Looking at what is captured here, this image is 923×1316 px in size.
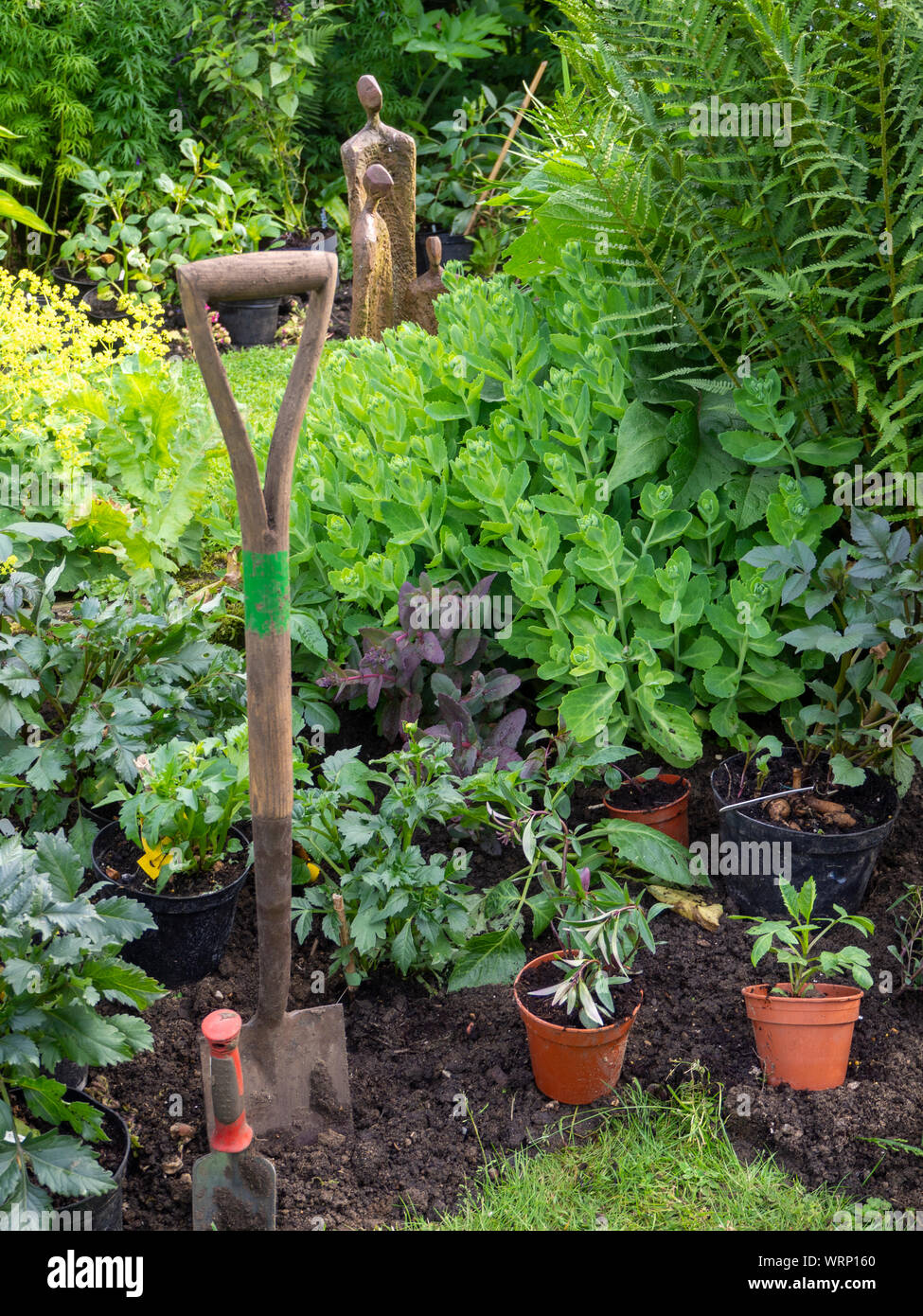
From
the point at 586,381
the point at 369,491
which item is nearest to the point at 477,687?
the point at 369,491

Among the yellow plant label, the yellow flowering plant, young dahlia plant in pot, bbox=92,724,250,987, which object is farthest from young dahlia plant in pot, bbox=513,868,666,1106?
the yellow flowering plant

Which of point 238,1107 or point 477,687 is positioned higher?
point 477,687

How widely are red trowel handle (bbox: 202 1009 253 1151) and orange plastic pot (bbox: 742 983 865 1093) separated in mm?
987

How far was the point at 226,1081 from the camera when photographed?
179 centimetres

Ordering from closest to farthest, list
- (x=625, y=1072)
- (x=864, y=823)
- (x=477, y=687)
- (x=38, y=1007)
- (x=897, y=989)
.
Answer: (x=38, y=1007) → (x=625, y=1072) → (x=897, y=989) → (x=864, y=823) → (x=477, y=687)

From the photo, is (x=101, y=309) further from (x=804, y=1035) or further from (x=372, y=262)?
(x=804, y=1035)

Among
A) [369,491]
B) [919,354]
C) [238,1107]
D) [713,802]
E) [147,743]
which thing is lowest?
[238,1107]

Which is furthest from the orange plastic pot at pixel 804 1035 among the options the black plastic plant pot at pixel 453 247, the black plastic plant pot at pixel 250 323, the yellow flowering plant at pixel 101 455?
the black plastic plant pot at pixel 453 247

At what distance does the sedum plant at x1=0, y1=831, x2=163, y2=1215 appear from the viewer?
164 centimetres

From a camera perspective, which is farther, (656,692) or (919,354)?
(656,692)

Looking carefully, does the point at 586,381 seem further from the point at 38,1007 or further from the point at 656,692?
the point at 38,1007

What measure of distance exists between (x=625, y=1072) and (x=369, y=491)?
1.59 meters

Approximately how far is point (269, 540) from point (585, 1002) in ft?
3.30

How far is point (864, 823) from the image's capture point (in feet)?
8.36
